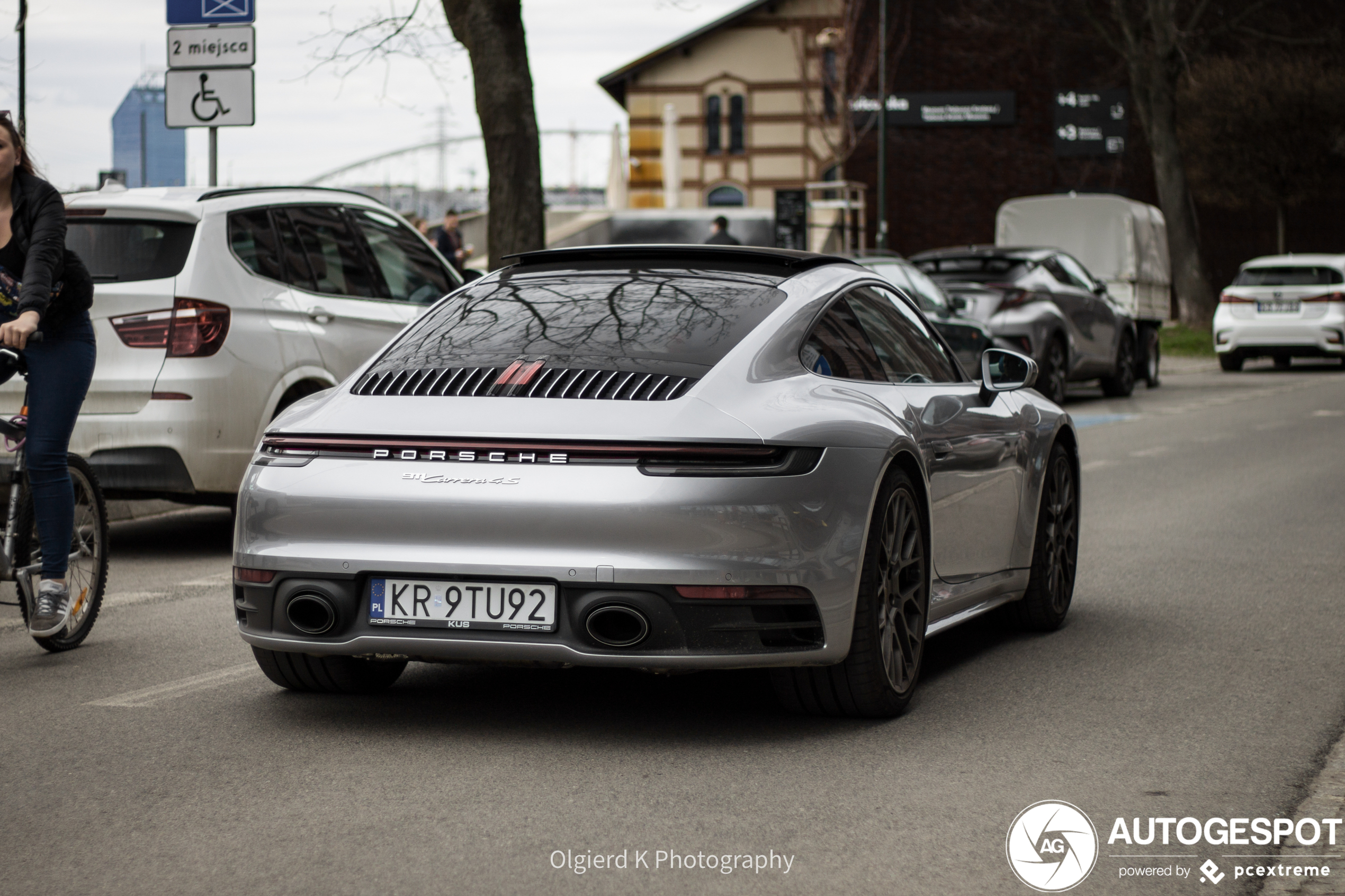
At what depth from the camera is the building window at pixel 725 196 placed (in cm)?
6406

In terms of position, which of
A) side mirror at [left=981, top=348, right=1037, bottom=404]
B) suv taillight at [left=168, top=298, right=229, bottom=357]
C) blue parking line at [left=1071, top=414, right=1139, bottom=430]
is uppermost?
suv taillight at [left=168, top=298, right=229, bottom=357]

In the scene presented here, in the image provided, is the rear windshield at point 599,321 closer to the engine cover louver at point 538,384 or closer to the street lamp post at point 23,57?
the engine cover louver at point 538,384

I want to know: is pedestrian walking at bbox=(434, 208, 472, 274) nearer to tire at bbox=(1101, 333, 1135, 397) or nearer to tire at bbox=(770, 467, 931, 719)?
tire at bbox=(1101, 333, 1135, 397)

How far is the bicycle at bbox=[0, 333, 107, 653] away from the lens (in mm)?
6418

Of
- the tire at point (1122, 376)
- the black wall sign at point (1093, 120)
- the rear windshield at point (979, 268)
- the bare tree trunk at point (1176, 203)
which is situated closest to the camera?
the rear windshield at point (979, 268)

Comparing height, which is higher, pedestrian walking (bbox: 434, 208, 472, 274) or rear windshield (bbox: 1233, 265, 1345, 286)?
pedestrian walking (bbox: 434, 208, 472, 274)

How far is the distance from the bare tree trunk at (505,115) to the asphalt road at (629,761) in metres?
9.75

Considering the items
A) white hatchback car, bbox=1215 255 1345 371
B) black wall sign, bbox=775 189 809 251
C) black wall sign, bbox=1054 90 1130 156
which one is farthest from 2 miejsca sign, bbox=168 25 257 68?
black wall sign, bbox=1054 90 1130 156

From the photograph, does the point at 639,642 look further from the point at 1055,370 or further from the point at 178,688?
the point at 1055,370

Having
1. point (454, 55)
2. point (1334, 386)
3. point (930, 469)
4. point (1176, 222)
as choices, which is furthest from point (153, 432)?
point (1176, 222)

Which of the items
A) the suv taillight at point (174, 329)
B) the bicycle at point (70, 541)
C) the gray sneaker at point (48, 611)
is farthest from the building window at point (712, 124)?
the gray sneaker at point (48, 611)

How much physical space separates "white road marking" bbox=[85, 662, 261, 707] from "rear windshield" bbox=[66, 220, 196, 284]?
3100 mm

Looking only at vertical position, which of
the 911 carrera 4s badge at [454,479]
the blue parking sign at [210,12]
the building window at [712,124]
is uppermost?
the building window at [712,124]

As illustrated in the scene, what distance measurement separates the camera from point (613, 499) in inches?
189
